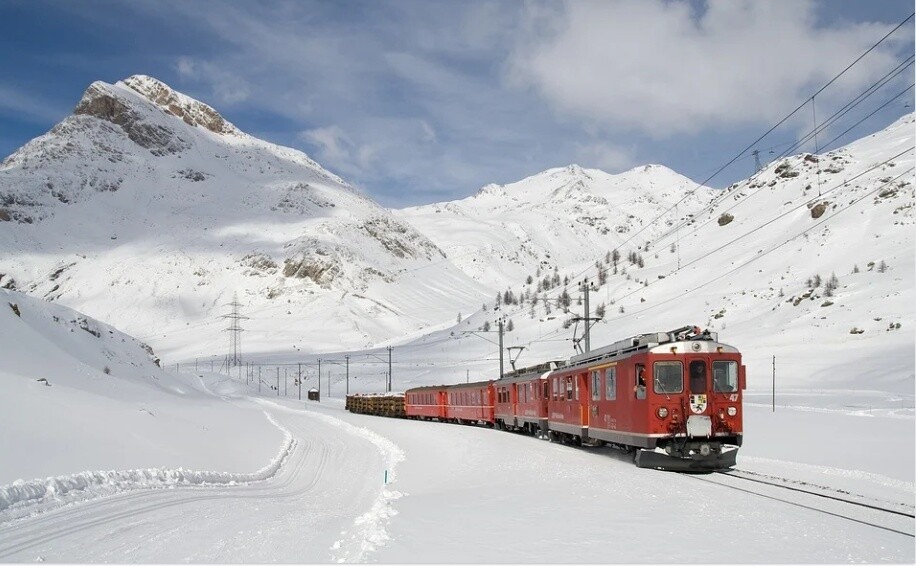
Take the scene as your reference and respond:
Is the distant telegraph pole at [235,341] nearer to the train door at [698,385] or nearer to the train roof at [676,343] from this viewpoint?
the train roof at [676,343]

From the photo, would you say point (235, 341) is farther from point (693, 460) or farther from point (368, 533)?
point (368, 533)

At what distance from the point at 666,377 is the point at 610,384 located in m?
3.01

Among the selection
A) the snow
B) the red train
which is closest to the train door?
the red train

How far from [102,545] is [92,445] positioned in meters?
7.21

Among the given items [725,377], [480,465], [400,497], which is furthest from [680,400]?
[400,497]

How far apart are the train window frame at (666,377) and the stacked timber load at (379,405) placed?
4481 centimetres

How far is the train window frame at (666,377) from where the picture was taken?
20.0m

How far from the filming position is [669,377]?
20.1 metres

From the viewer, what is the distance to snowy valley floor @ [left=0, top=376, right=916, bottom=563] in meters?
9.85

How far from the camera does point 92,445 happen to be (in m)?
16.8

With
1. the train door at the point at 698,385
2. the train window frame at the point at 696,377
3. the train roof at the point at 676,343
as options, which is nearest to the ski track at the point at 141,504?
the train roof at the point at 676,343

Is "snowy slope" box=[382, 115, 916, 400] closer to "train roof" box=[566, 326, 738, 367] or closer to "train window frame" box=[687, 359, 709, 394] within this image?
"train roof" box=[566, 326, 738, 367]

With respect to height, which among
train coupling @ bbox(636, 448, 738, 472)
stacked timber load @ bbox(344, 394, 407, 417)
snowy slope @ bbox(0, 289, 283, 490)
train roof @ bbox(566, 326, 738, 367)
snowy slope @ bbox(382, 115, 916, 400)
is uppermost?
snowy slope @ bbox(382, 115, 916, 400)

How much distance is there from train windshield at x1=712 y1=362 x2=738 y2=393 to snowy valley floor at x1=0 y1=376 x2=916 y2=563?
94.2 inches
